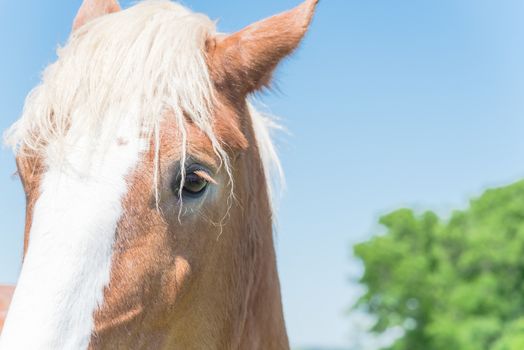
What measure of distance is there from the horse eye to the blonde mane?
105mm

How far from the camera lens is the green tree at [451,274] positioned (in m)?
37.4

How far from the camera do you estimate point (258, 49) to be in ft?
9.15

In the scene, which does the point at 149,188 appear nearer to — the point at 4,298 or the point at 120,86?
the point at 120,86

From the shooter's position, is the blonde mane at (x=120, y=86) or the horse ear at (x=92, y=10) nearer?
the blonde mane at (x=120, y=86)

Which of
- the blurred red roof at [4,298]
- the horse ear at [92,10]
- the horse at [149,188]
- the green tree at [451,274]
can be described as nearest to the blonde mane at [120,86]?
the horse at [149,188]

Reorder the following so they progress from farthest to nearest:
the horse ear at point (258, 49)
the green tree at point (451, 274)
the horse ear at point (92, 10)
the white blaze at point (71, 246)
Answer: the green tree at point (451, 274), the horse ear at point (92, 10), the horse ear at point (258, 49), the white blaze at point (71, 246)

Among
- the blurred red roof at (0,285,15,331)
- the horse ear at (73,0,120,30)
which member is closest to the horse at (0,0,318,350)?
the horse ear at (73,0,120,30)

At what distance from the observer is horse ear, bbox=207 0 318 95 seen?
9.09 feet

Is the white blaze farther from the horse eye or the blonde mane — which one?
the horse eye

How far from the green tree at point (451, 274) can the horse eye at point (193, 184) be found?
34695 millimetres

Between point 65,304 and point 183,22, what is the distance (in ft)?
4.38

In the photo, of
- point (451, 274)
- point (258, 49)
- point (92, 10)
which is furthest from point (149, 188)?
point (451, 274)

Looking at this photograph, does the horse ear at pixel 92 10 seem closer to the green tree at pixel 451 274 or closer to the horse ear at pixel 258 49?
the horse ear at pixel 258 49

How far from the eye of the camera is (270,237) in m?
3.23
